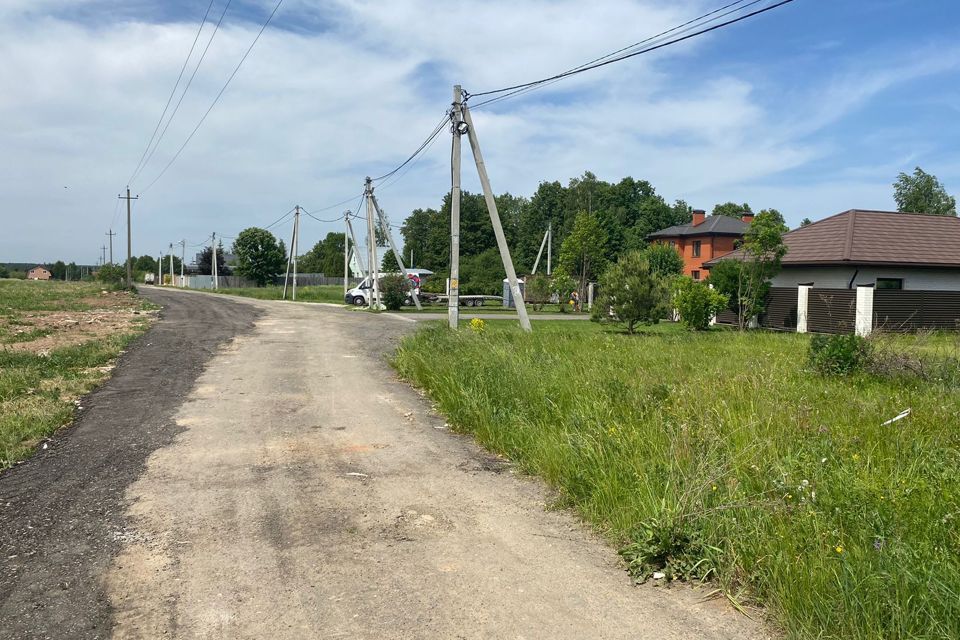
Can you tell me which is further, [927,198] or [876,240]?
[927,198]

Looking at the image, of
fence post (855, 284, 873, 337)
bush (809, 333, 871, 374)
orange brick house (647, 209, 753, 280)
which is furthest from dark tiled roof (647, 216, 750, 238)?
bush (809, 333, 871, 374)

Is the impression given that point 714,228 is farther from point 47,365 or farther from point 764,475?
point 764,475

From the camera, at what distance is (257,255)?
323ft

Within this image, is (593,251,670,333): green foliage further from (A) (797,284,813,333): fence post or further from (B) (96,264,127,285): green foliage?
(B) (96,264,127,285): green foliage

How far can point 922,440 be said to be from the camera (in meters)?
5.79

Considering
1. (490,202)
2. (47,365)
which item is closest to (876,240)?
(490,202)

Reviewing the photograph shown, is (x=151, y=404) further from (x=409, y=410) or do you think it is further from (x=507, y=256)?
(x=507, y=256)

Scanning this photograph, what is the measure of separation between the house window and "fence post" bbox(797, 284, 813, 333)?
103 inches

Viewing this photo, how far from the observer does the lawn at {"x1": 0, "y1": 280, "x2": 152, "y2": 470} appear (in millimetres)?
7984

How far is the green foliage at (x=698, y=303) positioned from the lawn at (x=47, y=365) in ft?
56.6

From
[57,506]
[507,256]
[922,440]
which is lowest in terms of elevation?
[57,506]

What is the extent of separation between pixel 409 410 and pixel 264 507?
4277mm

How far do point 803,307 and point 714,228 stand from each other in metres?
40.1

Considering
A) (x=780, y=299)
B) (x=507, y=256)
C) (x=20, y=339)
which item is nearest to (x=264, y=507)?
(x=20, y=339)
